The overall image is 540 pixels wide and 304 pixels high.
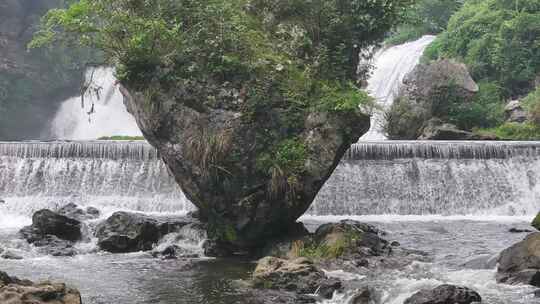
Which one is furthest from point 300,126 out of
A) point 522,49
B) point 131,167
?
point 522,49

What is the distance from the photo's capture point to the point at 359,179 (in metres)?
20.9

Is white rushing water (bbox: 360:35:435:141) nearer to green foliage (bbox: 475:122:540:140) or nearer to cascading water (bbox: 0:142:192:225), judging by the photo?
green foliage (bbox: 475:122:540:140)

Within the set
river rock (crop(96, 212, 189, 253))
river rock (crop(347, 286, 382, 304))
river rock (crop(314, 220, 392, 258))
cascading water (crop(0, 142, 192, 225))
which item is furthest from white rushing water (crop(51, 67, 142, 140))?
river rock (crop(347, 286, 382, 304))

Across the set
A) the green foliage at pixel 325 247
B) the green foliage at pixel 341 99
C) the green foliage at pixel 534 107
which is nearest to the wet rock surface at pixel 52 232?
the green foliage at pixel 325 247

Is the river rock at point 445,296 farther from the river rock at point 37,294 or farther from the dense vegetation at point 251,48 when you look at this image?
the river rock at point 37,294

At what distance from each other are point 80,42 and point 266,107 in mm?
4828

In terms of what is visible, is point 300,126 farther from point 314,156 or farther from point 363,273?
point 363,273

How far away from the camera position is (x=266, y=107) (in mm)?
14469

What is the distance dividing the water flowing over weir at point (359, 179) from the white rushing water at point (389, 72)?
8.93 meters

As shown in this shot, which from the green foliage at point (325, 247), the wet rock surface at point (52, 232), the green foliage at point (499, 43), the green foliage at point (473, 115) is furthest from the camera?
the green foliage at point (499, 43)

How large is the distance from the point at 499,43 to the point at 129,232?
80.8 ft

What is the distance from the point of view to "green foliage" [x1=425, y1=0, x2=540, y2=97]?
32.5 meters

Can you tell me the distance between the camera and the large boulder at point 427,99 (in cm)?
2961

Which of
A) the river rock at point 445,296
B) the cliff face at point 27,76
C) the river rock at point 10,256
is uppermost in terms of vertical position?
the cliff face at point 27,76
